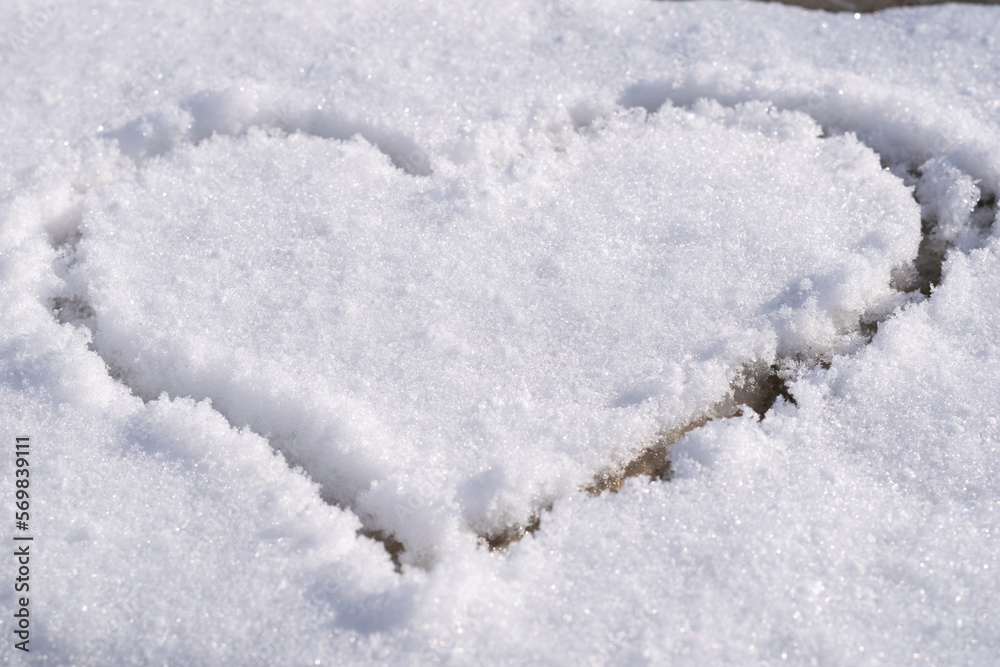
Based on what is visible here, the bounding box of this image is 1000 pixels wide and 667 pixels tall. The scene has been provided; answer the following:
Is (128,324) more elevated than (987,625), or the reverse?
(987,625)

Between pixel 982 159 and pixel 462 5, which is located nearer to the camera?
pixel 982 159

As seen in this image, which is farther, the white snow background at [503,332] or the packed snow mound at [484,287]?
the packed snow mound at [484,287]

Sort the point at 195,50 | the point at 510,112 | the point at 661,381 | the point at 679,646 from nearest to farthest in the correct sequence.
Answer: the point at 679,646, the point at 661,381, the point at 510,112, the point at 195,50

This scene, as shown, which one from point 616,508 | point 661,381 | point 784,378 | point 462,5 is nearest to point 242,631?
point 616,508

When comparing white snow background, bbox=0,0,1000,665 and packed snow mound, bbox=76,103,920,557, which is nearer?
white snow background, bbox=0,0,1000,665

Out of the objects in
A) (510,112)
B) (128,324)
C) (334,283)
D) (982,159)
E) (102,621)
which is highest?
(982,159)

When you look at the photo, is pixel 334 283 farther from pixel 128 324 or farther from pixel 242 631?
pixel 242 631

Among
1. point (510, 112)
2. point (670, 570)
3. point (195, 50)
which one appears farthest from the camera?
point (195, 50)

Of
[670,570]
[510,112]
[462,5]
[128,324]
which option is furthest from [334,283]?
[462,5]
